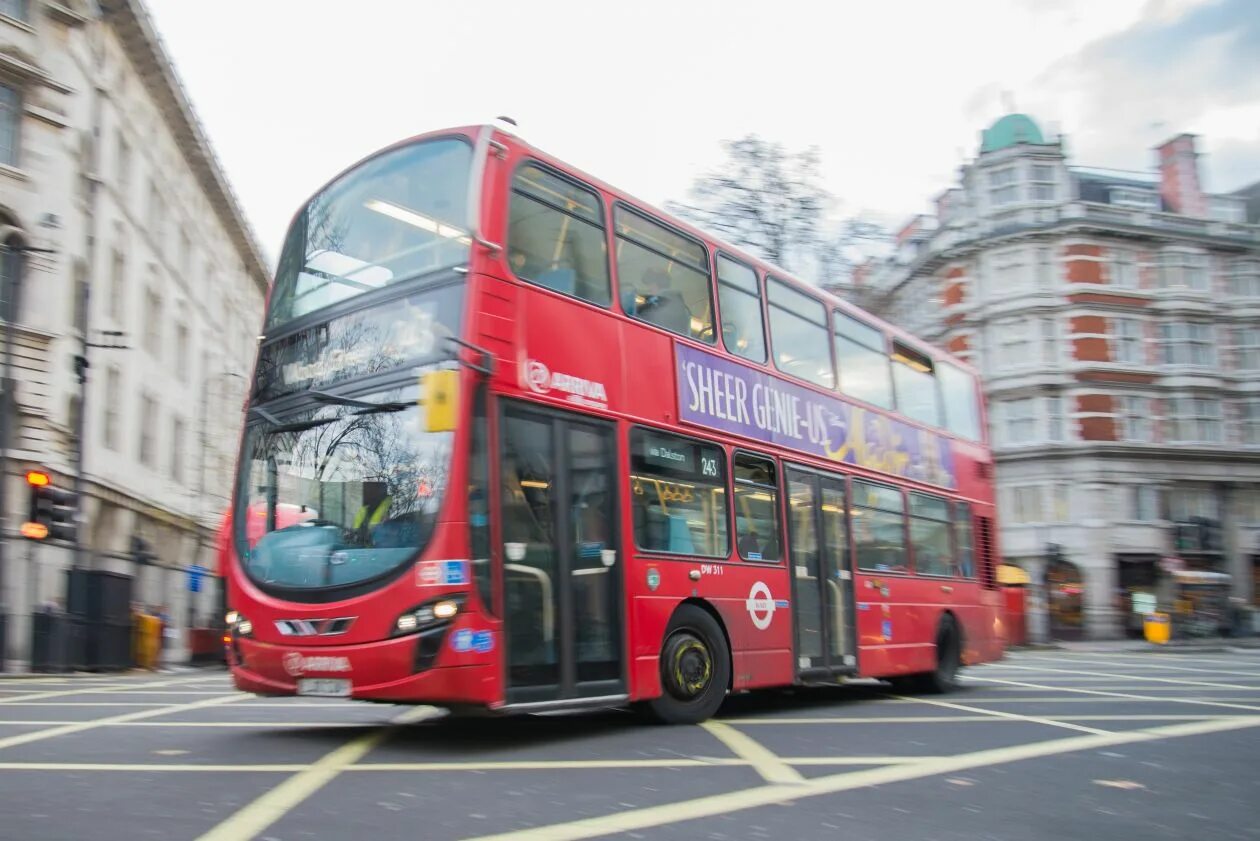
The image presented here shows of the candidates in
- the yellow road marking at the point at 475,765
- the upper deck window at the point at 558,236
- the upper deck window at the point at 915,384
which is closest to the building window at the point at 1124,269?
the upper deck window at the point at 915,384

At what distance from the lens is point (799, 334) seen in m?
11.5

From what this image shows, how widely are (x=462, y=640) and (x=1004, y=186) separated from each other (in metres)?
41.0

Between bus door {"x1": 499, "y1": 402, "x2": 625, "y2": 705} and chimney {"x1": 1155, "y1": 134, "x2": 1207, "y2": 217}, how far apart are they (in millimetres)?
43402

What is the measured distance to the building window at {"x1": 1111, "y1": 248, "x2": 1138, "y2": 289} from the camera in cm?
4238

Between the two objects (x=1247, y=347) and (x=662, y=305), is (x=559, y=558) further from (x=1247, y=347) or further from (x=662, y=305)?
(x=1247, y=347)

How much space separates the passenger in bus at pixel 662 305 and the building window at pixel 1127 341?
36573mm

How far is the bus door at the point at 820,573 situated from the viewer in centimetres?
1066

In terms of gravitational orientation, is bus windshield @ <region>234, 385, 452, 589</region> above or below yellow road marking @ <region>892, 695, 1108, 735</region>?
above

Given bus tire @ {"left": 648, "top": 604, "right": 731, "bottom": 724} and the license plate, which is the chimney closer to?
bus tire @ {"left": 648, "top": 604, "right": 731, "bottom": 724}

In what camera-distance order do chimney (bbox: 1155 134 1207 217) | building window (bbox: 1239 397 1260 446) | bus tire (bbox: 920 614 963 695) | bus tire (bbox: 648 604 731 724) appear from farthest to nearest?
chimney (bbox: 1155 134 1207 217)
building window (bbox: 1239 397 1260 446)
bus tire (bbox: 920 614 963 695)
bus tire (bbox: 648 604 731 724)

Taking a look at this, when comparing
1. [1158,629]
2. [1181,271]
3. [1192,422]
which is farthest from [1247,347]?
[1158,629]

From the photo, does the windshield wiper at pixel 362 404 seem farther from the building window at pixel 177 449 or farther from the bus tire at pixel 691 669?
the building window at pixel 177 449

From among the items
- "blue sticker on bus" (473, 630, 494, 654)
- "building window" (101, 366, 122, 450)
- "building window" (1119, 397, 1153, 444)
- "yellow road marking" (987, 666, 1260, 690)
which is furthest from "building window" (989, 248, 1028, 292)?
"blue sticker on bus" (473, 630, 494, 654)

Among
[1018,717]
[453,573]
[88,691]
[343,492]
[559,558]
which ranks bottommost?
[1018,717]
